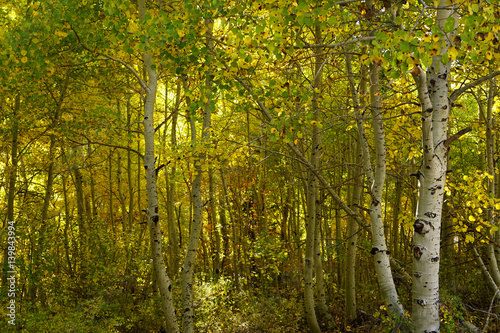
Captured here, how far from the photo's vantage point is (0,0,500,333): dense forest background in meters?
2.99

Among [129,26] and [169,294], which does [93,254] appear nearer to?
[169,294]

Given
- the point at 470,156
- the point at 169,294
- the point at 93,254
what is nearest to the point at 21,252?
the point at 93,254

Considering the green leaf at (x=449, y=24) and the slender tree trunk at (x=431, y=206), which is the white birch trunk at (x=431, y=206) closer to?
the slender tree trunk at (x=431, y=206)

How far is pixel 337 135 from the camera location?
29.3ft

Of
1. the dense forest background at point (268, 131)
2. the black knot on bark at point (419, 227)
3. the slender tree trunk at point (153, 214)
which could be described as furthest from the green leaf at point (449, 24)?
the slender tree trunk at point (153, 214)

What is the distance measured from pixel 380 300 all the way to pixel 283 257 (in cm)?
Result: 211

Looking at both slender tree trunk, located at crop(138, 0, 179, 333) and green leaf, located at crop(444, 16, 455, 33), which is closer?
green leaf, located at crop(444, 16, 455, 33)

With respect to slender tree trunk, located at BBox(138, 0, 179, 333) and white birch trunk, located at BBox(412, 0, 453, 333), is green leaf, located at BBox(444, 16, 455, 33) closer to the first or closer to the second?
white birch trunk, located at BBox(412, 0, 453, 333)

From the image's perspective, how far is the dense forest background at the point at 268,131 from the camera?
299 cm

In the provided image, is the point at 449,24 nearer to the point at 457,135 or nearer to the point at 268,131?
the point at 457,135

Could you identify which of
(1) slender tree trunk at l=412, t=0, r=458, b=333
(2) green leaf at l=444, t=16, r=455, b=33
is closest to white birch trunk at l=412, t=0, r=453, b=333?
(1) slender tree trunk at l=412, t=0, r=458, b=333

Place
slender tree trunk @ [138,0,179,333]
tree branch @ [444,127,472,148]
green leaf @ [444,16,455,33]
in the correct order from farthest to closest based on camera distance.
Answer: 1. slender tree trunk @ [138,0,179,333]
2. tree branch @ [444,127,472,148]
3. green leaf @ [444,16,455,33]

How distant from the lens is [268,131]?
3.98 m

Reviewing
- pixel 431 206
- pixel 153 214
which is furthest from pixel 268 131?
pixel 153 214
